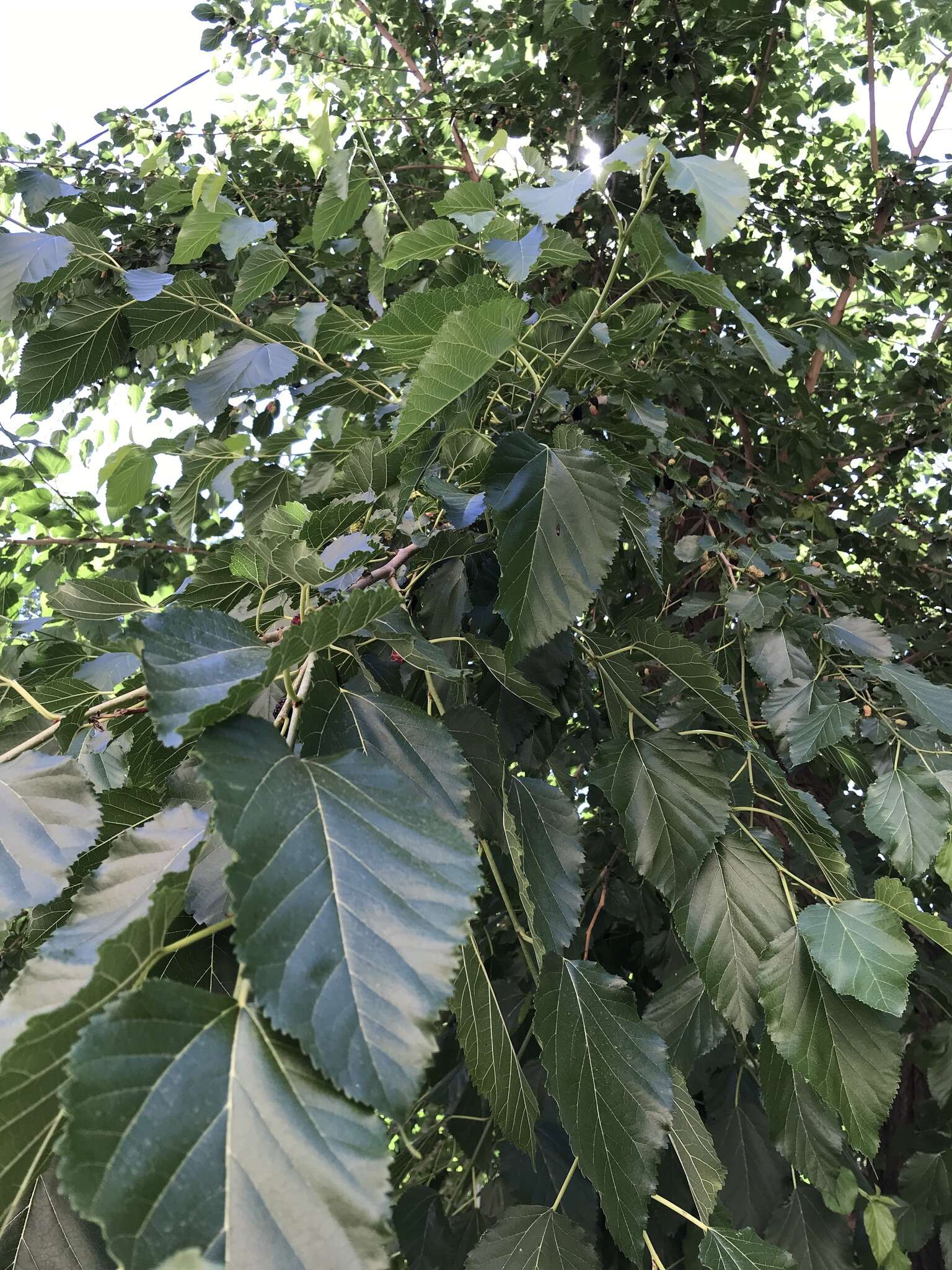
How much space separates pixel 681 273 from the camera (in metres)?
0.50

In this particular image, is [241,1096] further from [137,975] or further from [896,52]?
[896,52]

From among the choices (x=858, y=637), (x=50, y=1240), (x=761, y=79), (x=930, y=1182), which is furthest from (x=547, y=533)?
(x=761, y=79)

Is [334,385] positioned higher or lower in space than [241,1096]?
higher

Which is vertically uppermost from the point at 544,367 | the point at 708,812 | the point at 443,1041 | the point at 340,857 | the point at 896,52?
the point at 896,52

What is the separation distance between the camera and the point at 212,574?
0.56 metres

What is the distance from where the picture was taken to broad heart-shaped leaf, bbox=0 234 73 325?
0.73 m

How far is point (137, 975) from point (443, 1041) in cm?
78

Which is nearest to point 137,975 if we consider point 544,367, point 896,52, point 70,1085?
point 70,1085

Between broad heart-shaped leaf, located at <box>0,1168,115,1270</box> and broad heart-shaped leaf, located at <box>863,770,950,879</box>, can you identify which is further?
broad heart-shaped leaf, located at <box>863,770,950,879</box>

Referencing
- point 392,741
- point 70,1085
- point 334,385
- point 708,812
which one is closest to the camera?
point 70,1085

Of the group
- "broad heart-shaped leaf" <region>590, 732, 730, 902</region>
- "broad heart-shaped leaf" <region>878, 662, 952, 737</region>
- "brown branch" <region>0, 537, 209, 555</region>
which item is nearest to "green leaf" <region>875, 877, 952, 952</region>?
"broad heart-shaped leaf" <region>590, 732, 730, 902</region>

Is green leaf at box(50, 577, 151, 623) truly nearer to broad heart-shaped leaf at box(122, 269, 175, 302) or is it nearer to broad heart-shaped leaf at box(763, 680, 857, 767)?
broad heart-shaped leaf at box(122, 269, 175, 302)

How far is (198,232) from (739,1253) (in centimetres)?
93

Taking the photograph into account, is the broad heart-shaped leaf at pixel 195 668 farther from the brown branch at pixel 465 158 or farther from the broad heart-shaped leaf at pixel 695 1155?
the brown branch at pixel 465 158
